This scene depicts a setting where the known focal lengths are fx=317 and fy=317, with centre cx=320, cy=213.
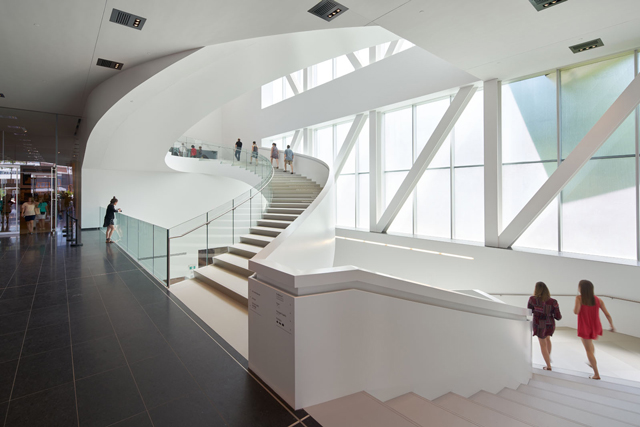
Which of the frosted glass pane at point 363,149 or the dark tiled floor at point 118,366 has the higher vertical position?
the frosted glass pane at point 363,149

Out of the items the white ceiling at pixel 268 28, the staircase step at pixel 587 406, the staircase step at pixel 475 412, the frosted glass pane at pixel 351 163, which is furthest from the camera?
the frosted glass pane at pixel 351 163

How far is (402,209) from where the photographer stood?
1339 cm

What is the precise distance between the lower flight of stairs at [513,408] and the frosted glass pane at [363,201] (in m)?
9.83

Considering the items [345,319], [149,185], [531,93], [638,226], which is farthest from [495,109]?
[149,185]

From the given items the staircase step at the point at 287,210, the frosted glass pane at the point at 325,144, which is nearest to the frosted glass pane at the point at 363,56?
the frosted glass pane at the point at 325,144

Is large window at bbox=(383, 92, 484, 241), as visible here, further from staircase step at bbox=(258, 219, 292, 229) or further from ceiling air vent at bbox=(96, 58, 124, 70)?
ceiling air vent at bbox=(96, 58, 124, 70)

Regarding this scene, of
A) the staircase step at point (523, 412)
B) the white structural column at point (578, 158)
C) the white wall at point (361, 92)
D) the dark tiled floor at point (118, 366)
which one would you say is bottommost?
the staircase step at point (523, 412)

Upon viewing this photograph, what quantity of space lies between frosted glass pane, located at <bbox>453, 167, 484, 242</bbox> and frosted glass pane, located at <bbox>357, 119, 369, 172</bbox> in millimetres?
4518

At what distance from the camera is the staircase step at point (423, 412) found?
255 centimetres

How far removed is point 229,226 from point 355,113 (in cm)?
945

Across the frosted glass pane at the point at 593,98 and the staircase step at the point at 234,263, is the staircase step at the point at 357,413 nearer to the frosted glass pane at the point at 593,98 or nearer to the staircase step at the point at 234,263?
the staircase step at the point at 234,263

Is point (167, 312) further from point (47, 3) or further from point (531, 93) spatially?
point (531, 93)

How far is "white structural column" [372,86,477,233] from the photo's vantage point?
434 inches

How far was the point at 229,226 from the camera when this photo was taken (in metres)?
7.73
